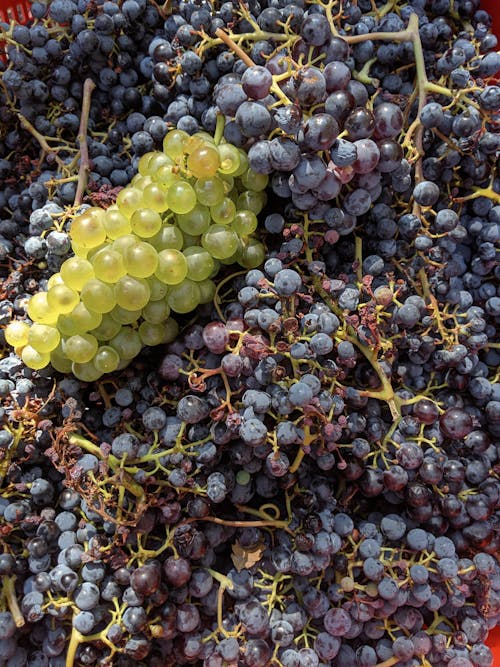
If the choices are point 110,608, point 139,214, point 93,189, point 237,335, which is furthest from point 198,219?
point 110,608

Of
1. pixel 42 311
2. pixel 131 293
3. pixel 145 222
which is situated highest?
pixel 145 222

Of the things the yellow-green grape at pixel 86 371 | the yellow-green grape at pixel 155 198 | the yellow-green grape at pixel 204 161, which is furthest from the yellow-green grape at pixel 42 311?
the yellow-green grape at pixel 204 161

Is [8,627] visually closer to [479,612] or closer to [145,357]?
[145,357]

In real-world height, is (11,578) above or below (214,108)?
below

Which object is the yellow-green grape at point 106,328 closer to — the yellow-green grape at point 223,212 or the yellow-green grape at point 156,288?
the yellow-green grape at point 156,288

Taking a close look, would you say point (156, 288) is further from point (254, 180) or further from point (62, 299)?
point (254, 180)

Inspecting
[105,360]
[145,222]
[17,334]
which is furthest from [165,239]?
[17,334]

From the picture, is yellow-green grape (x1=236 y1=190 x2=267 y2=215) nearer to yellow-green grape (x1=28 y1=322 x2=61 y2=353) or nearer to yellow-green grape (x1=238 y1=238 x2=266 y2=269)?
yellow-green grape (x1=238 y1=238 x2=266 y2=269)
